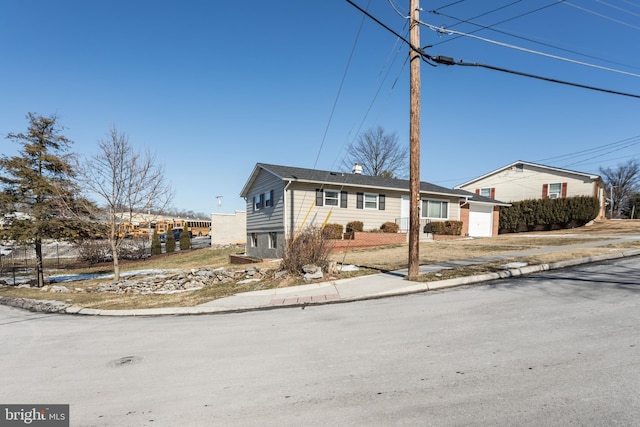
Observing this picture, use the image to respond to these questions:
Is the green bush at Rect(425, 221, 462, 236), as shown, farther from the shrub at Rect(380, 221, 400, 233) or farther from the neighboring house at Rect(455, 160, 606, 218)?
the neighboring house at Rect(455, 160, 606, 218)

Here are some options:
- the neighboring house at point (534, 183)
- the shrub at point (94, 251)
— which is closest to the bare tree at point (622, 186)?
the neighboring house at point (534, 183)

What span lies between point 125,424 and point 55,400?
48.5 inches

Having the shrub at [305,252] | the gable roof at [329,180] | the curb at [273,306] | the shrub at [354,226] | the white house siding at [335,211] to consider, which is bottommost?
the curb at [273,306]

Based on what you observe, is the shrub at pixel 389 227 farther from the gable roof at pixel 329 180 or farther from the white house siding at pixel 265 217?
the white house siding at pixel 265 217

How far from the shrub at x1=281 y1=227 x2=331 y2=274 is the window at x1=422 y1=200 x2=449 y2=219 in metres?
15.1

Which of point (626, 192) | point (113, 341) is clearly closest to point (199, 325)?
point (113, 341)

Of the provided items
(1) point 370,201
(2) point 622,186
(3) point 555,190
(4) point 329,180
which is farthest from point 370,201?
(2) point 622,186

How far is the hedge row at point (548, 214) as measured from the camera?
2803cm

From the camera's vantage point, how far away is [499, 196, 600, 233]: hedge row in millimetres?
28031

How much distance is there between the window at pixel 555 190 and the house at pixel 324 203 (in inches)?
404

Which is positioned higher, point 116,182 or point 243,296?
point 116,182

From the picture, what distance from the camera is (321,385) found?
3529mm

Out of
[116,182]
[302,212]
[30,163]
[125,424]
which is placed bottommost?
[125,424]

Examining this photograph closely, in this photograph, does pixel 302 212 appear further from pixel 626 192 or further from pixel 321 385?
pixel 626 192
